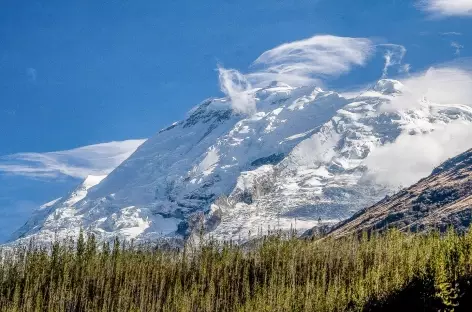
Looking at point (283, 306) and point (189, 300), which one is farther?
point (189, 300)

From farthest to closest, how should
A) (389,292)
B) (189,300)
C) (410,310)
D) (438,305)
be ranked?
(189,300) → (389,292) → (410,310) → (438,305)

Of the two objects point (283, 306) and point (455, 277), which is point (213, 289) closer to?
point (283, 306)

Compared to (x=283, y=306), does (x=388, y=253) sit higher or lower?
higher

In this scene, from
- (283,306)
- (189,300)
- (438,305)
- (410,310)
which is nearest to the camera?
(438,305)

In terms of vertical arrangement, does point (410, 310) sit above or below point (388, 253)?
below

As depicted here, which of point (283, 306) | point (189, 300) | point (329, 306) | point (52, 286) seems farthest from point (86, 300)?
point (329, 306)

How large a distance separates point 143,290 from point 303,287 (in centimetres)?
4673

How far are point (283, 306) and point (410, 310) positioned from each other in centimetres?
4482

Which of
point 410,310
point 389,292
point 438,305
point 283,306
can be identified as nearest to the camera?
point 438,305

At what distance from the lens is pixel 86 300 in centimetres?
19250

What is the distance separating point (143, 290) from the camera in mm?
193000

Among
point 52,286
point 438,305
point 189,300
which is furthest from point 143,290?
point 438,305

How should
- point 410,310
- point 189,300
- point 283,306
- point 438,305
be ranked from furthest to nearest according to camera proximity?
point 189,300 < point 283,306 < point 410,310 < point 438,305

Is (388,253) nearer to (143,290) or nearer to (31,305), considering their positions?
(143,290)
